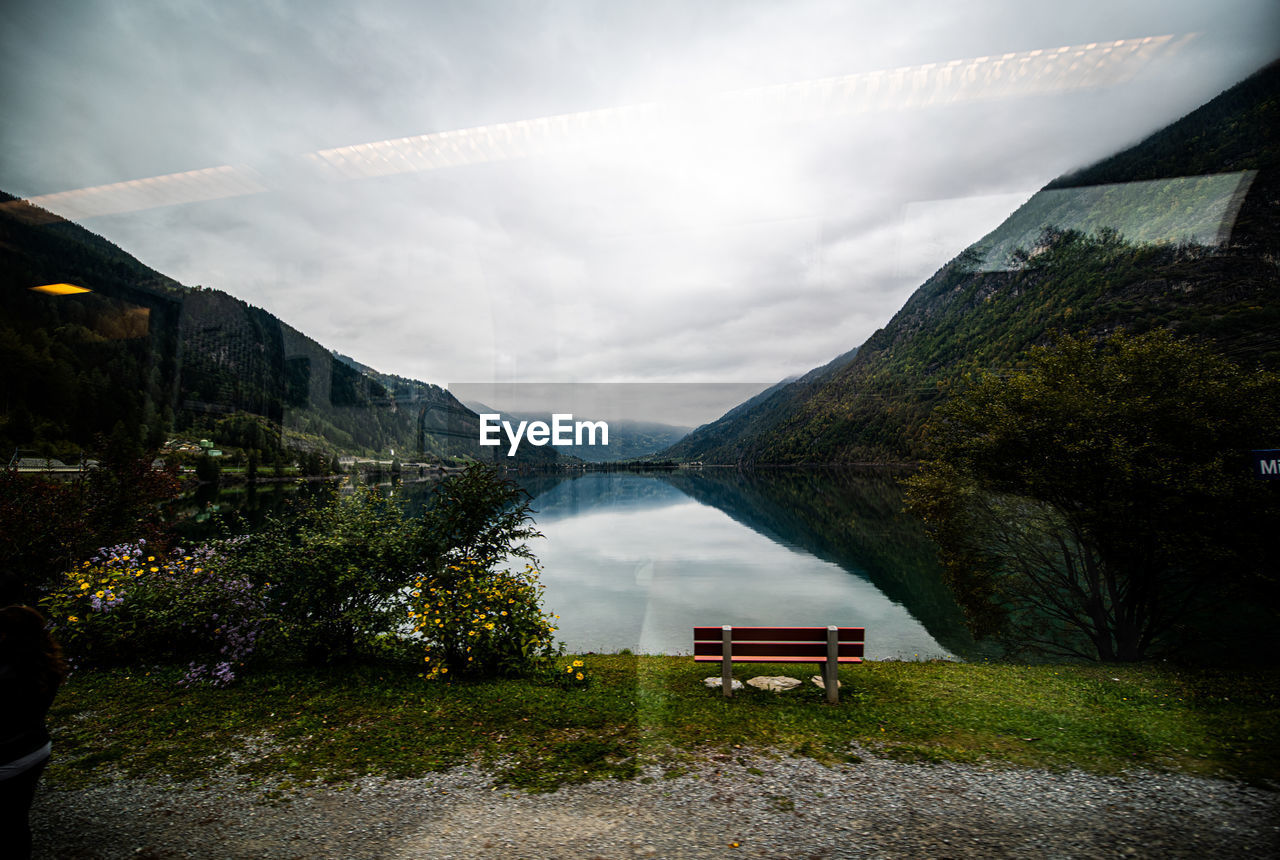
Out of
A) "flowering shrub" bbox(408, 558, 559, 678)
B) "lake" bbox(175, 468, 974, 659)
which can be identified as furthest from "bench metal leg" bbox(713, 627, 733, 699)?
"lake" bbox(175, 468, 974, 659)

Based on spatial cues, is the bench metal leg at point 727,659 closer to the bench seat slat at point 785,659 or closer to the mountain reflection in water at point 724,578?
the bench seat slat at point 785,659

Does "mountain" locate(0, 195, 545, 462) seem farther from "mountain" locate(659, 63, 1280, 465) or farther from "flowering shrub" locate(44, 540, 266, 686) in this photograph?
"mountain" locate(659, 63, 1280, 465)

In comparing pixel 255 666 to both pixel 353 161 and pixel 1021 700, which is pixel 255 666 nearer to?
pixel 353 161

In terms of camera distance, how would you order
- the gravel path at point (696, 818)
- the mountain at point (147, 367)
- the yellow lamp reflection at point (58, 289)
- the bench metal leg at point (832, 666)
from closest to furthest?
1. the gravel path at point (696, 818)
2. the bench metal leg at point (832, 666)
3. the mountain at point (147, 367)
4. the yellow lamp reflection at point (58, 289)

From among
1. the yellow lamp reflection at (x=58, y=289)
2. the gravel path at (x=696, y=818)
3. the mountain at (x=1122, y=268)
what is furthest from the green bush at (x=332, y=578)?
the mountain at (x=1122, y=268)

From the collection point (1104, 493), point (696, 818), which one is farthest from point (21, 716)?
point (1104, 493)

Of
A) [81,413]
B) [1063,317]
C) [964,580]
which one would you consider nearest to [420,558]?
[964,580]

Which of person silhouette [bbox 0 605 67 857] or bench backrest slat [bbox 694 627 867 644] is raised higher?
person silhouette [bbox 0 605 67 857]
